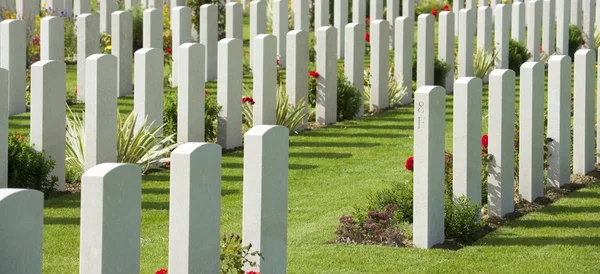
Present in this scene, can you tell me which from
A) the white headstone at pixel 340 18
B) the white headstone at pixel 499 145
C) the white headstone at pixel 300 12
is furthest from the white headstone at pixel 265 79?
the white headstone at pixel 340 18

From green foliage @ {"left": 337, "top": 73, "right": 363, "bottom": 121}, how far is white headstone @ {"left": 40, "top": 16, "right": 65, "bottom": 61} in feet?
9.16

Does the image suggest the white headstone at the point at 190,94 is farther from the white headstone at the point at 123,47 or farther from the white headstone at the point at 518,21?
the white headstone at the point at 518,21

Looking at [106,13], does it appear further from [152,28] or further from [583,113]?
[583,113]

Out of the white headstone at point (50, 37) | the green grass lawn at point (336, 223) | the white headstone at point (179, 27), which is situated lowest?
the green grass lawn at point (336, 223)

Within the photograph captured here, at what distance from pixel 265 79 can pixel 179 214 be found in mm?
5829

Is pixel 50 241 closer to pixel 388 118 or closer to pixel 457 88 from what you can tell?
pixel 457 88

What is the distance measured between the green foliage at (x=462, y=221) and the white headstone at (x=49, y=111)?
2.93 metres

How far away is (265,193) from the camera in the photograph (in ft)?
18.9

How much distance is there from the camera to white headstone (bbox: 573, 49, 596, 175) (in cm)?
958

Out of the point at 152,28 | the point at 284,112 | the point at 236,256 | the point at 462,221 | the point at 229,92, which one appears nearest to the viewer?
the point at 236,256

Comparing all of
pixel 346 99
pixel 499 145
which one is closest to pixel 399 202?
pixel 499 145

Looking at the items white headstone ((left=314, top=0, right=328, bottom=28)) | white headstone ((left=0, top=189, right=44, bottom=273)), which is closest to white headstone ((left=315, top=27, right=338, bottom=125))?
white headstone ((left=314, top=0, right=328, bottom=28))

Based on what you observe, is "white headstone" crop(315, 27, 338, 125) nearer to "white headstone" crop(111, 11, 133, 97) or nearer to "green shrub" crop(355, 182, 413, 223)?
"white headstone" crop(111, 11, 133, 97)

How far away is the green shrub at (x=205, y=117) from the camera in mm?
10625
